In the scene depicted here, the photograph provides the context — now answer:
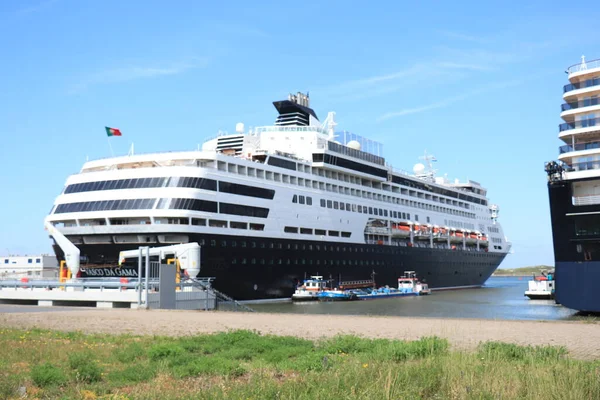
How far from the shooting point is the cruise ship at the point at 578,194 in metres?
29.1

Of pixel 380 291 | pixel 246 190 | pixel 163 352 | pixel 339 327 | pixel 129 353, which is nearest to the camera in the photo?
pixel 163 352

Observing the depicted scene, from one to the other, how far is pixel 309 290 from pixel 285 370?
39.6 metres

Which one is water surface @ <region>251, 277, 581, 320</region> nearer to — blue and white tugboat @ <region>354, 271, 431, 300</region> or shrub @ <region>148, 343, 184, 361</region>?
blue and white tugboat @ <region>354, 271, 431, 300</region>

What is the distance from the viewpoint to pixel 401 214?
228 feet

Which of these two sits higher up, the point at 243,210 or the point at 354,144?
the point at 354,144

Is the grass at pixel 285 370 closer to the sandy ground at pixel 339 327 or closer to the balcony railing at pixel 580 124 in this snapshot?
the sandy ground at pixel 339 327

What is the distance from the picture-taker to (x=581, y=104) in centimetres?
3406

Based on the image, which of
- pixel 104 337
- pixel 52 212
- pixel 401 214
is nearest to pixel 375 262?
pixel 401 214

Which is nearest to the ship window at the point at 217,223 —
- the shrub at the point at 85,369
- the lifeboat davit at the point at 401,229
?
the lifeboat davit at the point at 401,229

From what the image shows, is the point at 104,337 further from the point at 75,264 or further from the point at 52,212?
the point at 52,212

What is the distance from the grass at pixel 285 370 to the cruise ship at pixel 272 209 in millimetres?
28305

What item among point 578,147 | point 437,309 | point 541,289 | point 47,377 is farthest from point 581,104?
point 47,377

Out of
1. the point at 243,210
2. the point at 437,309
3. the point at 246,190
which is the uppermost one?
the point at 246,190

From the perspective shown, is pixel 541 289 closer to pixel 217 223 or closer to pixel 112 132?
pixel 217 223
